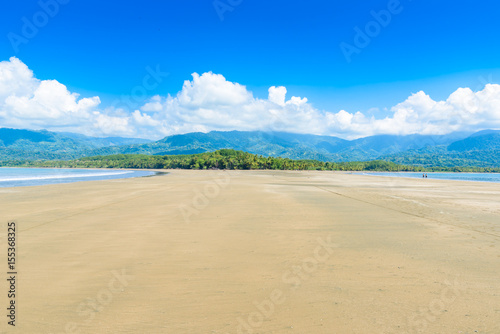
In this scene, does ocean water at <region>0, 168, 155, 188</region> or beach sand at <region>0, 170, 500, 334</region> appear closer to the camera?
beach sand at <region>0, 170, 500, 334</region>

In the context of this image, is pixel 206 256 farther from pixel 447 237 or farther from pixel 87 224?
pixel 447 237

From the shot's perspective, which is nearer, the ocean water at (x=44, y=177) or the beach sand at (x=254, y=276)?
the beach sand at (x=254, y=276)

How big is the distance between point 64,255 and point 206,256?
16.4 ft

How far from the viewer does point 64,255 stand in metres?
9.73

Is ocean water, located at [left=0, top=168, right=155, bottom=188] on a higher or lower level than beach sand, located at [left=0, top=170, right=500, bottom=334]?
lower

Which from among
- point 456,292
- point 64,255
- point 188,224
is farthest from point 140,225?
point 456,292

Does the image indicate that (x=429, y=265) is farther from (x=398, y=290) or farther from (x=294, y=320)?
(x=294, y=320)

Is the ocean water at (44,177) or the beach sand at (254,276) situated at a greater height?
the beach sand at (254,276)

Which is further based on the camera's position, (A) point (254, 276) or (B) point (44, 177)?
(B) point (44, 177)

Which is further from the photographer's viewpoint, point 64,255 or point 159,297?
point 64,255

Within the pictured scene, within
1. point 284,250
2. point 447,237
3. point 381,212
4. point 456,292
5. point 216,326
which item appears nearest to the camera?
point 216,326

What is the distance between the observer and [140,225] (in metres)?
14.9

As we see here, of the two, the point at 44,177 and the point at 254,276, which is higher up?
the point at 254,276

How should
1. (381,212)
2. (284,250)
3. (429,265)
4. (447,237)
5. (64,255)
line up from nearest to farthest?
(429,265)
(64,255)
(284,250)
(447,237)
(381,212)
